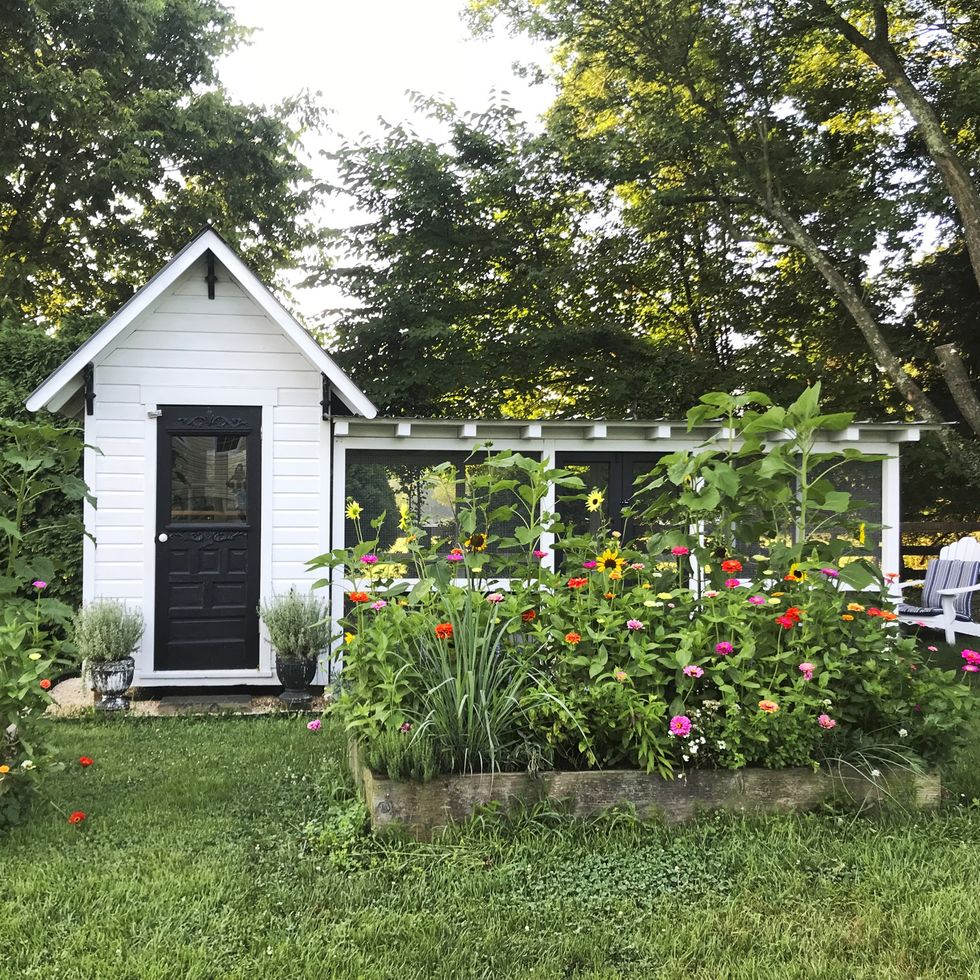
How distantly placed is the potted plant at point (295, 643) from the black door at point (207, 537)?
0.50m

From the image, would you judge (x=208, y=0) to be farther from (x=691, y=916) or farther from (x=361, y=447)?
(x=691, y=916)

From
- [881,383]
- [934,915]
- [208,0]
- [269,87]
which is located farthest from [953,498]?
[208,0]

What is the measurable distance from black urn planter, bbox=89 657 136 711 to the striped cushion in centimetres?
715

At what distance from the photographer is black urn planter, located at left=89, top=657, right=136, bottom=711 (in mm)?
5770

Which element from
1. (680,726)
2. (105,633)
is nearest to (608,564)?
(680,726)

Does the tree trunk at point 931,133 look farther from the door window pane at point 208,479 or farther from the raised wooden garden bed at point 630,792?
the door window pane at point 208,479

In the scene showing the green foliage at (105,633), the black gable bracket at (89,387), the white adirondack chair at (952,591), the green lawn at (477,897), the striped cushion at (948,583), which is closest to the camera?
the green lawn at (477,897)

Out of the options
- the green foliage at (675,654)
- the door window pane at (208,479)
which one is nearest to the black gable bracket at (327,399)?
the door window pane at (208,479)

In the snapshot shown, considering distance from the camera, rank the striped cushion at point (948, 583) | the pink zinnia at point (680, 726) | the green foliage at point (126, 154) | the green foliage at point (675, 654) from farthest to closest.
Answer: the green foliage at point (126, 154)
the striped cushion at point (948, 583)
the green foliage at point (675, 654)
the pink zinnia at point (680, 726)

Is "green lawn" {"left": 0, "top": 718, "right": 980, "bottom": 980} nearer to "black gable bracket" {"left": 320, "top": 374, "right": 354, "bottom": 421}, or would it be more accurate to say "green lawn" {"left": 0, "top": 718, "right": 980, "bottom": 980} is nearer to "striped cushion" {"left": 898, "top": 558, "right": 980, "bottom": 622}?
"black gable bracket" {"left": 320, "top": 374, "right": 354, "bottom": 421}

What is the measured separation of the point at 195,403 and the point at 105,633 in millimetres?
1906

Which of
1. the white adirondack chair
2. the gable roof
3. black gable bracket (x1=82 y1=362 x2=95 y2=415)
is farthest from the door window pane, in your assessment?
the white adirondack chair

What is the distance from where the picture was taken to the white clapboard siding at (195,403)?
6.33m

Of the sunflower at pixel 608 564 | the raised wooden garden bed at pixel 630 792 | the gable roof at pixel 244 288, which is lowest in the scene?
the raised wooden garden bed at pixel 630 792
